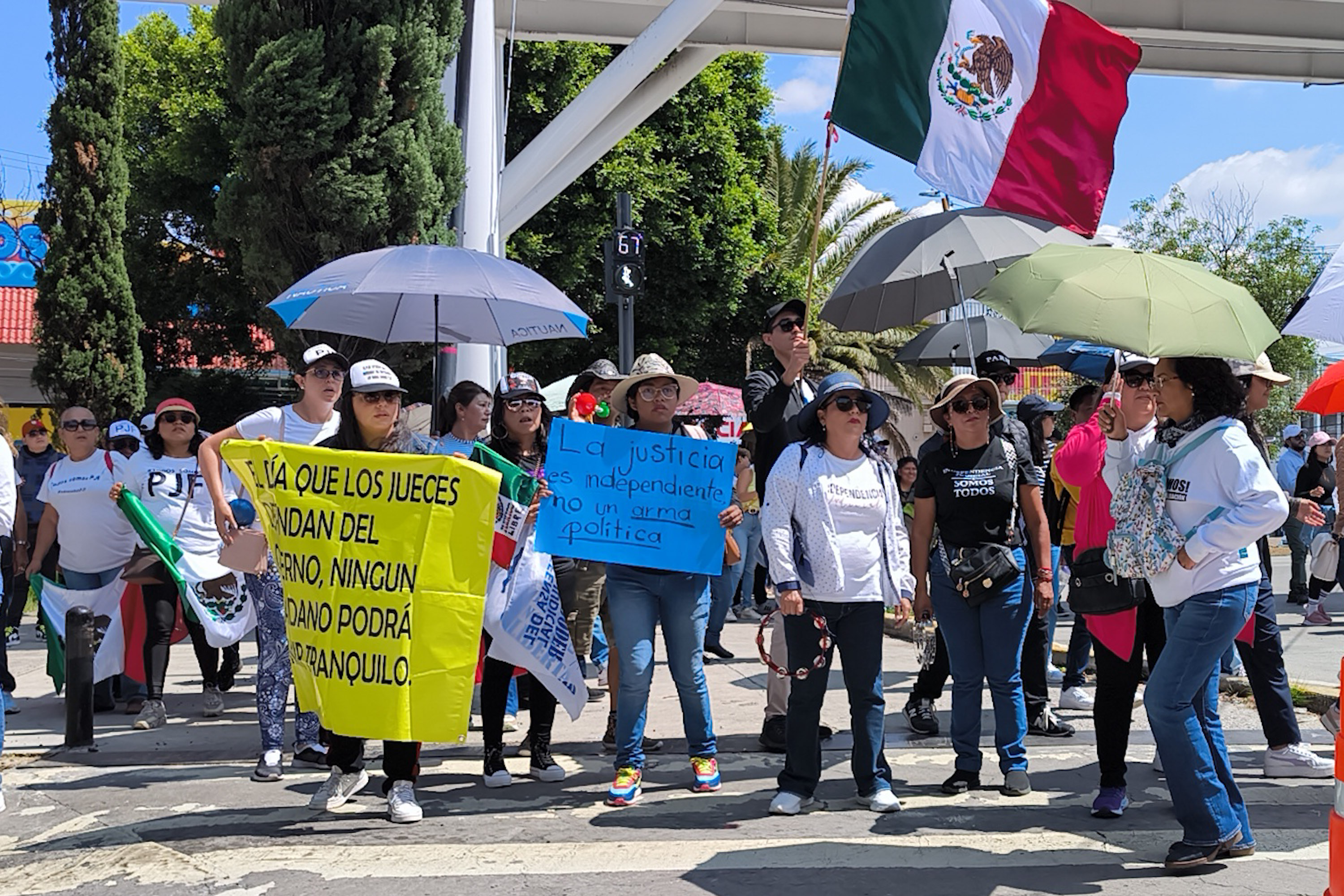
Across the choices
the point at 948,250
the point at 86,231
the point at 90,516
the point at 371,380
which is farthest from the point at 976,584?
the point at 86,231

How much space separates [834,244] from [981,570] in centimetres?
2835

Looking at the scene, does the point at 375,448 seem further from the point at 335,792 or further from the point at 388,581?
the point at 335,792

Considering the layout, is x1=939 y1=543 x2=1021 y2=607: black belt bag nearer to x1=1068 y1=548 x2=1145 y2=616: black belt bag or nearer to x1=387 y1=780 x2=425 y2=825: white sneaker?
x1=1068 y1=548 x2=1145 y2=616: black belt bag

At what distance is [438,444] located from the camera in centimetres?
617

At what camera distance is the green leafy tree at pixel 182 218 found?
84.1 ft

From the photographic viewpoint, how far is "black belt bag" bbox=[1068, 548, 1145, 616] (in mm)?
5730

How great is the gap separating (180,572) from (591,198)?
17.6 metres

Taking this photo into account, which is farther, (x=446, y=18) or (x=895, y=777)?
(x=446, y=18)

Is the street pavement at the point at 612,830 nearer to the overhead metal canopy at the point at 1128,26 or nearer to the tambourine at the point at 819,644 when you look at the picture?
the tambourine at the point at 819,644

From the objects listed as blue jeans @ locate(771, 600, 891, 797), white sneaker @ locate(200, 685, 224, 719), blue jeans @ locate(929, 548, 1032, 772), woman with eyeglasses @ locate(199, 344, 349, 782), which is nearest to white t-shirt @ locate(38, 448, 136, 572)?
white sneaker @ locate(200, 685, 224, 719)

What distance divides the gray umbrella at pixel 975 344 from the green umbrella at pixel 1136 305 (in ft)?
17.1

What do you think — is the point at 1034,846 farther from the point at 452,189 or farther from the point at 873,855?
the point at 452,189

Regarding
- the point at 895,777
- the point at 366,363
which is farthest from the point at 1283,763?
the point at 366,363

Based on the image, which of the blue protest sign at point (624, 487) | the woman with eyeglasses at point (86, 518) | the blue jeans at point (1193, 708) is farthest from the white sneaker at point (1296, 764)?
the woman with eyeglasses at point (86, 518)
